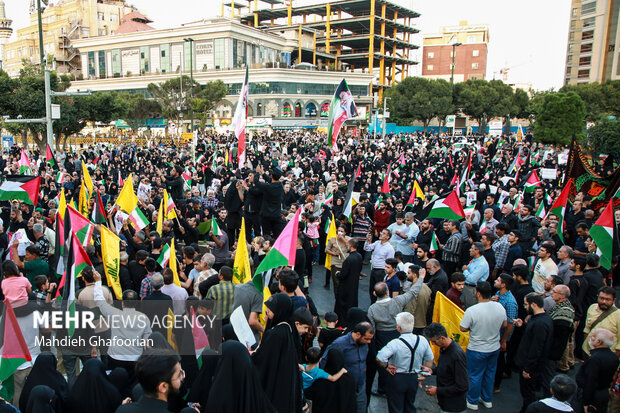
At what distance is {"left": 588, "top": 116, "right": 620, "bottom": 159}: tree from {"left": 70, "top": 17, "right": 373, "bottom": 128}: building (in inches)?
1544

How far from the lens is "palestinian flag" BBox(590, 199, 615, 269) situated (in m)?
7.05

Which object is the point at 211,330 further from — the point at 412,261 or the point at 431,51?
the point at 431,51

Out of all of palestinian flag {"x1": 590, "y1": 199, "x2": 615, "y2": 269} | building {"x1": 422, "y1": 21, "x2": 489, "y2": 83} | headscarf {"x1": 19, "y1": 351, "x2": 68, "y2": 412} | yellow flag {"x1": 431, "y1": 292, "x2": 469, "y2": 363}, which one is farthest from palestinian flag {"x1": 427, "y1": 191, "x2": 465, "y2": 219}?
building {"x1": 422, "y1": 21, "x2": 489, "y2": 83}

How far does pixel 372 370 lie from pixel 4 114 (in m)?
27.9

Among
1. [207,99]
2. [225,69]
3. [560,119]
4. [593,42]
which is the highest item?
[593,42]

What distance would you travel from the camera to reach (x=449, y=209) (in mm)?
9195

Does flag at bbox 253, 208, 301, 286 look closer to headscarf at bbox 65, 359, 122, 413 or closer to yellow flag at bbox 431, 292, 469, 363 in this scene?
yellow flag at bbox 431, 292, 469, 363

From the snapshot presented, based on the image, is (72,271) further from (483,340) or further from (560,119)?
(560,119)

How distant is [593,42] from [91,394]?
89396mm

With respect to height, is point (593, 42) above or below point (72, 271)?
above

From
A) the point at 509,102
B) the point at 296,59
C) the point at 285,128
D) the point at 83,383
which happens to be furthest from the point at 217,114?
the point at 83,383

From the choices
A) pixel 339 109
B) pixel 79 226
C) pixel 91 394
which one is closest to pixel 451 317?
pixel 91 394

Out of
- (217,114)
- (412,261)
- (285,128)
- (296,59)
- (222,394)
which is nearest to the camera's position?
(222,394)

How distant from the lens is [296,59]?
83.2 meters
